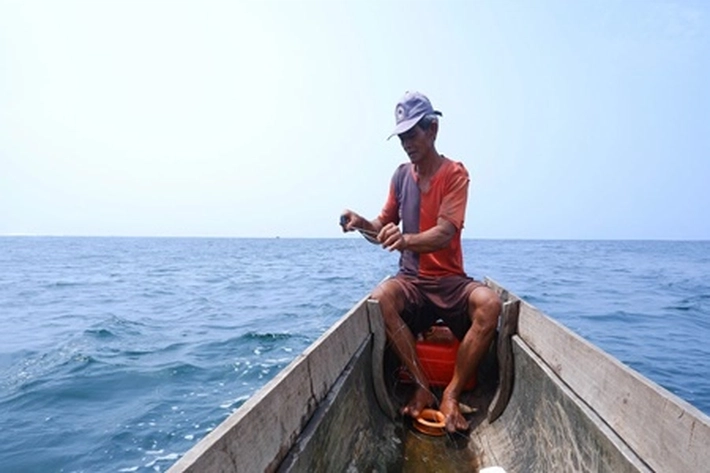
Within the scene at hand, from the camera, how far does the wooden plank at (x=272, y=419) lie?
1162 mm

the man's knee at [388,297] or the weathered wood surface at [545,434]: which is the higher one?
the man's knee at [388,297]

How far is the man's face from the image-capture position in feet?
10.1

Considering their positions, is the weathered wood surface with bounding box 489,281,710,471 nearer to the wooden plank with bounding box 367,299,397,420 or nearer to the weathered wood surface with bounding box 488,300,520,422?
the weathered wood surface with bounding box 488,300,520,422

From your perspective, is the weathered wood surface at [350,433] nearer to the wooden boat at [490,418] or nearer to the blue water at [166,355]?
the wooden boat at [490,418]

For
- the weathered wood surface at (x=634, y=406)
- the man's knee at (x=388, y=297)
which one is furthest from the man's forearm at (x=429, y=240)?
the weathered wood surface at (x=634, y=406)

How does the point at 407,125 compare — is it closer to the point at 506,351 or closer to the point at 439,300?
the point at 439,300

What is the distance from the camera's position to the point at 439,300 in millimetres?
3232

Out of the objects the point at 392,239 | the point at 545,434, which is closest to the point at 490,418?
the point at 545,434

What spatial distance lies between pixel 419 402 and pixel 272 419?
1.80 metres

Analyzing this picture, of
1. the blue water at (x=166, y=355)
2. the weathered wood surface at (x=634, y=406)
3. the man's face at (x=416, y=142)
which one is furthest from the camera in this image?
the blue water at (x=166, y=355)

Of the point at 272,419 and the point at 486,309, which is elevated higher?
the point at 486,309

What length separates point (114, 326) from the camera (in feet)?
32.7

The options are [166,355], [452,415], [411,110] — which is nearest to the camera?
[452,415]

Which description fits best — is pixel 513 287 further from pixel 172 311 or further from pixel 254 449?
pixel 254 449
